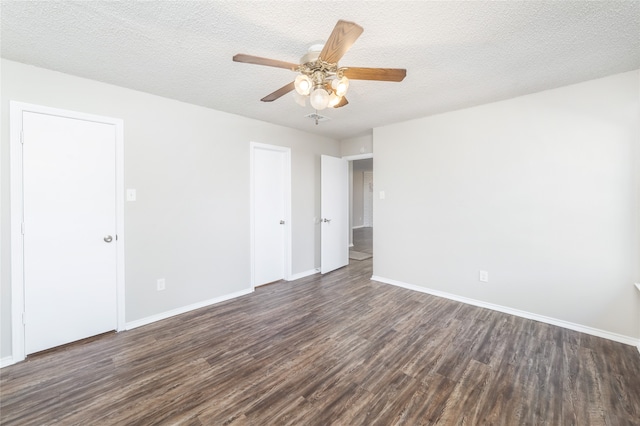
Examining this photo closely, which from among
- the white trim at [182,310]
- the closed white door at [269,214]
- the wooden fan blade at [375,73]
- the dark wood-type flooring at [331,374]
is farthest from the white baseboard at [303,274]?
the wooden fan blade at [375,73]

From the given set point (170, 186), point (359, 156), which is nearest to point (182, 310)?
point (170, 186)

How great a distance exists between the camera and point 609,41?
1.84 m

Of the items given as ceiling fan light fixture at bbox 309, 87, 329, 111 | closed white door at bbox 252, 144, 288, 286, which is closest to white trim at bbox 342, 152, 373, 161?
closed white door at bbox 252, 144, 288, 286

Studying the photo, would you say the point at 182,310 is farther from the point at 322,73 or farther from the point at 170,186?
the point at 322,73

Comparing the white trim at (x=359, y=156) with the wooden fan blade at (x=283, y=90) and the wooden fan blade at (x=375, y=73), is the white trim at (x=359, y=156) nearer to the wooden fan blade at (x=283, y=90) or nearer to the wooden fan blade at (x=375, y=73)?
the wooden fan blade at (x=283, y=90)

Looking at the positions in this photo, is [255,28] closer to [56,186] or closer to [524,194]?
[56,186]

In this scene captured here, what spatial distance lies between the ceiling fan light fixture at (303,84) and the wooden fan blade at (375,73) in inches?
10.3

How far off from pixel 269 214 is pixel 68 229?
229 cm

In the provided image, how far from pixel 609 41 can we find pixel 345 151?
3.56 m

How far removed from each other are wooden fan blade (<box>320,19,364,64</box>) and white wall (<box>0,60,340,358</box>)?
2158mm

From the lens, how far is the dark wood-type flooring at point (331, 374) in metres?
1.63

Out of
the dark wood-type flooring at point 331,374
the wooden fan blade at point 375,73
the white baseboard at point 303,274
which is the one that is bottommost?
the dark wood-type flooring at point 331,374

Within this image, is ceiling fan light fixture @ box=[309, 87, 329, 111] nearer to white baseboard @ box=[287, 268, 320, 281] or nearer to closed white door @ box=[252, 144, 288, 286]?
closed white door @ box=[252, 144, 288, 286]

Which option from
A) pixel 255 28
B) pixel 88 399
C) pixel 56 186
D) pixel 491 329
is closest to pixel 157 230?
pixel 56 186
